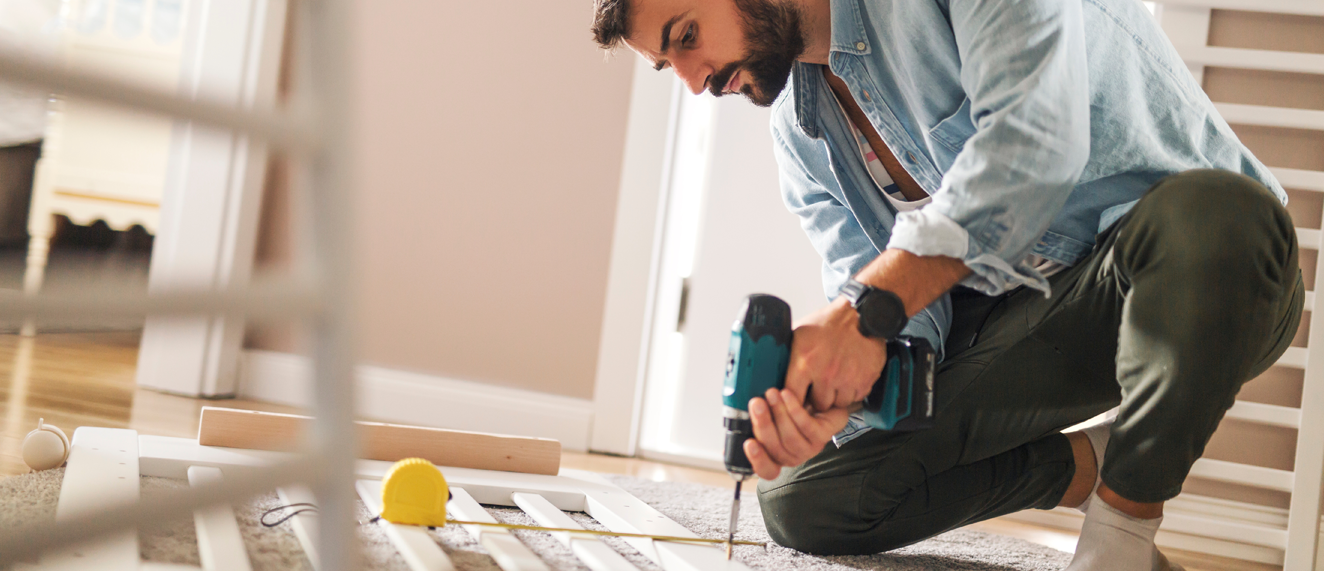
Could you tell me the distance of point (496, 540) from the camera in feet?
3.01

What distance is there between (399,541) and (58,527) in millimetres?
585

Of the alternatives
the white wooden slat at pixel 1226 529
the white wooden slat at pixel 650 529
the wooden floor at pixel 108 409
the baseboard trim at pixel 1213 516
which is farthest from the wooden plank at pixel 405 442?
the white wooden slat at pixel 1226 529

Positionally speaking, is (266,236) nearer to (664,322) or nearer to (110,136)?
(664,322)

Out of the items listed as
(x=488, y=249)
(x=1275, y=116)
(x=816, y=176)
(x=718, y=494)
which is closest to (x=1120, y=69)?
(x=816, y=176)

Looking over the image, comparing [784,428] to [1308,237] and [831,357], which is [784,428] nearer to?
[831,357]

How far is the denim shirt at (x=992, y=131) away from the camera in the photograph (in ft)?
2.76

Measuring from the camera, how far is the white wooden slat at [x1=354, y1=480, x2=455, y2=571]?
0.80m

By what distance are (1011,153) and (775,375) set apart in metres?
0.32

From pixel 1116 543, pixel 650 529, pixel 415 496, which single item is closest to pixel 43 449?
pixel 415 496

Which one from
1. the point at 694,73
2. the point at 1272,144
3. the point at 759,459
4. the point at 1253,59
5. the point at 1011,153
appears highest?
the point at 1253,59

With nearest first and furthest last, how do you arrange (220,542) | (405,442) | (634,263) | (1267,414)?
(220,542)
(405,442)
(1267,414)
(634,263)

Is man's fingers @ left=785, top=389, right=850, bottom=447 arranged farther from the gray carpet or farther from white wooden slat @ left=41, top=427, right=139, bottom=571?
white wooden slat @ left=41, top=427, right=139, bottom=571

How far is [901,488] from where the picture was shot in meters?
1.15

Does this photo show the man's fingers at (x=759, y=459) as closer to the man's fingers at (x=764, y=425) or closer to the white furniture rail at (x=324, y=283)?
the man's fingers at (x=764, y=425)
